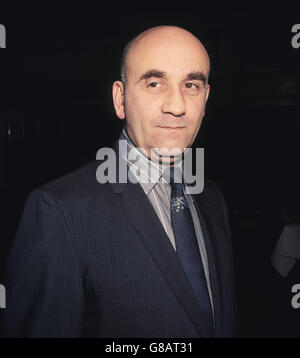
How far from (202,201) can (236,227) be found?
4.26m

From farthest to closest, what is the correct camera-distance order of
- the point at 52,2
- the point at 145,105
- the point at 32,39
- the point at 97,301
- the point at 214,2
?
1. the point at 32,39
2. the point at 214,2
3. the point at 52,2
4. the point at 145,105
5. the point at 97,301

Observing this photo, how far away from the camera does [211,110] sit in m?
5.50

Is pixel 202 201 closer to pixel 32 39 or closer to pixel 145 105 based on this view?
pixel 145 105

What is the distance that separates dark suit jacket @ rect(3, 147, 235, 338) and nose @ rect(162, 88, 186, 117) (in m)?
0.33

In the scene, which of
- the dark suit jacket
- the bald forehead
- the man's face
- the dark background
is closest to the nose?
the man's face

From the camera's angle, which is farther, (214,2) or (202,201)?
(214,2)

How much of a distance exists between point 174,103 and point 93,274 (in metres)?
0.61

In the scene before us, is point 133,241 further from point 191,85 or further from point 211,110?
point 211,110

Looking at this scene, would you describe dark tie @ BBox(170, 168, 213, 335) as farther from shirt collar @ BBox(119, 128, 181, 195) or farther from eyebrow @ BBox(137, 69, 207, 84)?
eyebrow @ BBox(137, 69, 207, 84)

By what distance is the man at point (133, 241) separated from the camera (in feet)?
3.22

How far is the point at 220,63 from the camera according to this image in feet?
16.3

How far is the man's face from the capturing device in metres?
1.08

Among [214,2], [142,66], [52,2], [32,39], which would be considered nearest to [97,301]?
[142,66]

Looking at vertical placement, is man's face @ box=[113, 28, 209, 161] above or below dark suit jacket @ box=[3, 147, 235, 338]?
above
